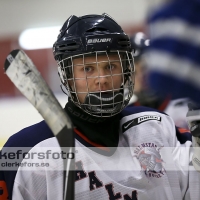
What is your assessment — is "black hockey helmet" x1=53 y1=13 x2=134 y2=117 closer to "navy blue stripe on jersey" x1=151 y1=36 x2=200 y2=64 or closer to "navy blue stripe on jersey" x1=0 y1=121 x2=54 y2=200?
"navy blue stripe on jersey" x1=0 y1=121 x2=54 y2=200

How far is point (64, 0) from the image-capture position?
4.99m

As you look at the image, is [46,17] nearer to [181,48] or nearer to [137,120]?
[137,120]

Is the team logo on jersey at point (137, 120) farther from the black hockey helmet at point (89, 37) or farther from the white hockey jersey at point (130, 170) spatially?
the black hockey helmet at point (89, 37)

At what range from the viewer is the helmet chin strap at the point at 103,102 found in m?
1.38

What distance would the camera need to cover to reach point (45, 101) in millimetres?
1081

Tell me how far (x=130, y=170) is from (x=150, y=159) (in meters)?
0.08

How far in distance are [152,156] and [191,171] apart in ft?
0.48

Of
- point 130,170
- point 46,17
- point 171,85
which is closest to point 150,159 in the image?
point 130,170

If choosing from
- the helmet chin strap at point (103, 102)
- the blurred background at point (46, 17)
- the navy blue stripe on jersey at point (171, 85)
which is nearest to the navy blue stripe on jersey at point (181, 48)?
the navy blue stripe on jersey at point (171, 85)

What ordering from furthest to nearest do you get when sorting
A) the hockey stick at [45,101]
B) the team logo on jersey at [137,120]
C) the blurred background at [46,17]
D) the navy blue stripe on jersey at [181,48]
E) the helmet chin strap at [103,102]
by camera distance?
the blurred background at [46,17]
the team logo on jersey at [137,120]
the helmet chin strap at [103,102]
the hockey stick at [45,101]
the navy blue stripe on jersey at [181,48]

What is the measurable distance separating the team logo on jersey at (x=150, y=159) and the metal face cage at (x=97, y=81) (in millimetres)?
165

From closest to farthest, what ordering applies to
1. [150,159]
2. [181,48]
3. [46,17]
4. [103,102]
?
1. [181,48]
2. [103,102]
3. [150,159]
4. [46,17]

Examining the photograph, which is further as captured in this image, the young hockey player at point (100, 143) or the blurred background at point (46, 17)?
the blurred background at point (46, 17)

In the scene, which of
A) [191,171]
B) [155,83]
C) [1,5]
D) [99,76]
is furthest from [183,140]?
[1,5]
